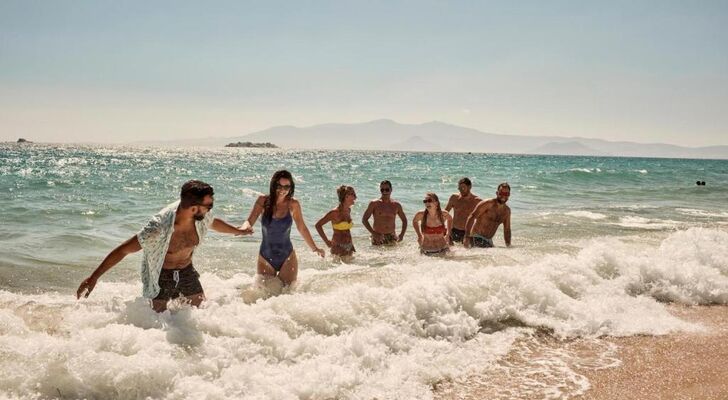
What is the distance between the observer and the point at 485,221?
952 centimetres

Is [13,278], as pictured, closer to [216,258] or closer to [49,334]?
[216,258]

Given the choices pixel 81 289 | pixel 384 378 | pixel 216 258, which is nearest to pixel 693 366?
pixel 384 378

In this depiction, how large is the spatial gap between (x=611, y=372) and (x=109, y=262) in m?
4.30

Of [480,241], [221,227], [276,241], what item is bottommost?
[480,241]

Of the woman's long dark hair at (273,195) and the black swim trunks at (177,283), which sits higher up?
the woman's long dark hair at (273,195)

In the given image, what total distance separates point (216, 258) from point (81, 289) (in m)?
4.98

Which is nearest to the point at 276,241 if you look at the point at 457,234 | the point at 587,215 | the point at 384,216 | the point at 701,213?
the point at 384,216

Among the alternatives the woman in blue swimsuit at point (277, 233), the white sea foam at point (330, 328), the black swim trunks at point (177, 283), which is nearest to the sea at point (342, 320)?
the white sea foam at point (330, 328)

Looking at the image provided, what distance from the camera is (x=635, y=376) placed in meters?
4.38

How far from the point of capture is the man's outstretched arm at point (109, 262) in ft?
13.4

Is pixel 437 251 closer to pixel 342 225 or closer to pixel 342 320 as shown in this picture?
pixel 342 225

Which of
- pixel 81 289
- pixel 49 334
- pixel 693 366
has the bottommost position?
pixel 693 366

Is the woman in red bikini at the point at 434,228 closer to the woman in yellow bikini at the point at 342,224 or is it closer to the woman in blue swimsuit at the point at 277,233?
the woman in yellow bikini at the point at 342,224

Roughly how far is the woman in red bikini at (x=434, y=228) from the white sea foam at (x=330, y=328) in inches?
63.1
